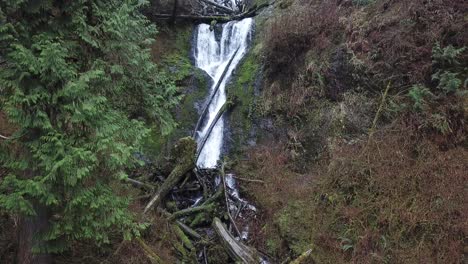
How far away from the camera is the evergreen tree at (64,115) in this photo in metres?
4.81

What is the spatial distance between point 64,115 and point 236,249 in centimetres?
491

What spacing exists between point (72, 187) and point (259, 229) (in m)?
5.57

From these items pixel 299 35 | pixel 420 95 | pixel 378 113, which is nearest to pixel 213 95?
pixel 299 35

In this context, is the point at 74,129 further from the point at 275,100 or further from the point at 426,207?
the point at 275,100

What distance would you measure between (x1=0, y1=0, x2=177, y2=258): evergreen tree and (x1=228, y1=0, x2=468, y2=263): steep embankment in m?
4.67

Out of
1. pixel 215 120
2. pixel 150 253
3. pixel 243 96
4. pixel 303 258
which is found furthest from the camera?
pixel 243 96

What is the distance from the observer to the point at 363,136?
394 inches

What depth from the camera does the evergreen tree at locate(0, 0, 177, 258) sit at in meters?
4.81

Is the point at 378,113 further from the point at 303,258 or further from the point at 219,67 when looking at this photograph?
the point at 219,67

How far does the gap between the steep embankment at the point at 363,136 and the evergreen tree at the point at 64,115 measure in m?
4.67

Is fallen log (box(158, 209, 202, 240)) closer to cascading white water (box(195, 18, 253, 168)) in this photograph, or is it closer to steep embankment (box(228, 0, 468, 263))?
steep embankment (box(228, 0, 468, 263))

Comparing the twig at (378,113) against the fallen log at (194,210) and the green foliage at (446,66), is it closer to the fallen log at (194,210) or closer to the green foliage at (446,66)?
the green foliage at (446,66)

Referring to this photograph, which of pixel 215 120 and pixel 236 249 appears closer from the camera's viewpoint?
pixel 236 249

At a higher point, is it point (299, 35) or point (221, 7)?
point (299, 35)
